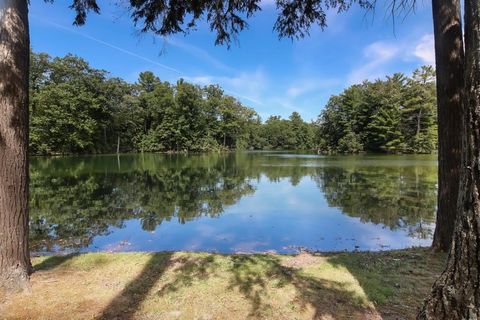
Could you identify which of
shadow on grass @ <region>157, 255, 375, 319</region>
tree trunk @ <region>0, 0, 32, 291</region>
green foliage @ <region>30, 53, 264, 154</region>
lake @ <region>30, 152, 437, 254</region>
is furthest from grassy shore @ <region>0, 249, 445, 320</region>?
green foliage @ <region>30, 53, 264, 154</region>

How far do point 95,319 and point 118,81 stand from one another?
51.5 m

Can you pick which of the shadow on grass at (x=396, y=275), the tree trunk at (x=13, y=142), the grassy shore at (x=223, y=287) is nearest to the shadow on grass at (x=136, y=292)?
the grassy shore at (x=223, y=287)

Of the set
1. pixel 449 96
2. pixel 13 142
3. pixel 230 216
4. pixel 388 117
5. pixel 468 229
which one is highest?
pixel 388 117

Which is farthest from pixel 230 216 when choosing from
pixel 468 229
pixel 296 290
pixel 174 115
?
pixel 174 115

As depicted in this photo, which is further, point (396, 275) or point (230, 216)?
point (230, 216)

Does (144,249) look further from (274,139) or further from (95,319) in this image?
(274,139)

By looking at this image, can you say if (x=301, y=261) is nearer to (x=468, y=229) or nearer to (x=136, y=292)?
(x=136, y=292)

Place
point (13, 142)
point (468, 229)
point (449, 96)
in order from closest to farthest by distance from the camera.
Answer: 1. point (468, 229)
2. point (13, 142)
3. point (449, 96)

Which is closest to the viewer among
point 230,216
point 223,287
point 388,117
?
point 223,287

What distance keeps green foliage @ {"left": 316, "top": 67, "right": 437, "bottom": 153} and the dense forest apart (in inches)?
4.7

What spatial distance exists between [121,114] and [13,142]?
50.2 metres

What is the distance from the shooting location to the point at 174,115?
57.3 meters

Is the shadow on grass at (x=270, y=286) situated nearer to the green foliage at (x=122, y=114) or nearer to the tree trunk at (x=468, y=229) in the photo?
the tree trunk at (x=468, y=229)

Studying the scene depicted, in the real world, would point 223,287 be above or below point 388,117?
below
